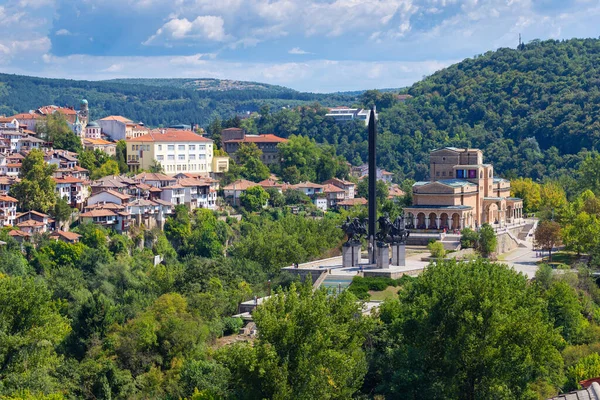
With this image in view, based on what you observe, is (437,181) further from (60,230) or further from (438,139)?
(438,139)

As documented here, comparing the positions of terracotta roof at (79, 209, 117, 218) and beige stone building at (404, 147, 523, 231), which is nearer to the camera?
beige stone building at (404, 147, 523, 231)

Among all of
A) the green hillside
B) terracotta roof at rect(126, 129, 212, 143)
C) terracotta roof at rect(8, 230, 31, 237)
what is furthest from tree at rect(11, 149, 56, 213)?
the green hillside

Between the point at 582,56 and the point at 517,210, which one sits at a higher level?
the point at 582,56

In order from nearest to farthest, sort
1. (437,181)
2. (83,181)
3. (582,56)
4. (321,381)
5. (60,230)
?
1. (321,381)
2. (437,181)
3. (60,230)
4. (83,181)
5. (582,56)

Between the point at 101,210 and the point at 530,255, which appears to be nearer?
Answer: the point at 530,255

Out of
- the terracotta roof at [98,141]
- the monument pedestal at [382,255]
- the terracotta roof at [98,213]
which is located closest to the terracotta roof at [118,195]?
the terracotta roof at [98,213]

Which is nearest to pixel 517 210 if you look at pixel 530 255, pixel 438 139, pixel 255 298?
pixel 530 255

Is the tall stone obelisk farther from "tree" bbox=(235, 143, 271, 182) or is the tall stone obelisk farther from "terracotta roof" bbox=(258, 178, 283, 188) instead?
"tree" bbox=(235, 143, 271, 182)
